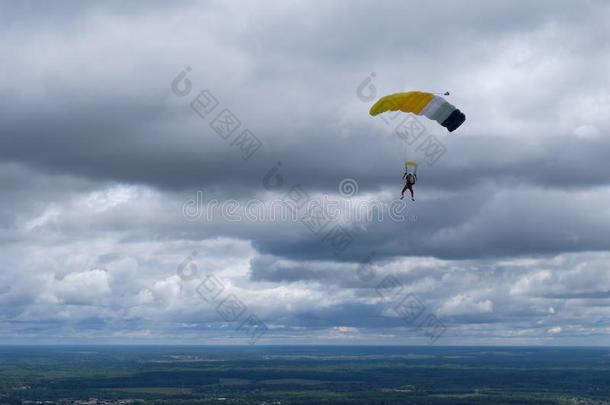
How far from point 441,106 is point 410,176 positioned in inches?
341

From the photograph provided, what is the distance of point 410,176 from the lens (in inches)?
2564

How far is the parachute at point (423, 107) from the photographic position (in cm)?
6825

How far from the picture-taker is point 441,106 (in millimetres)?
68750

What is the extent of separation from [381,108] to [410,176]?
310 inches

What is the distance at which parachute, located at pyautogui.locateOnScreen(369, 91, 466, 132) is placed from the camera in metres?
68.2

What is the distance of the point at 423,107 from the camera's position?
69062mm

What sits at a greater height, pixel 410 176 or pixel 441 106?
pixel 441 106

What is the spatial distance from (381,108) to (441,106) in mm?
5925

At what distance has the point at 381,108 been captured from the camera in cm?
6844

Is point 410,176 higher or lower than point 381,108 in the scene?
lower
